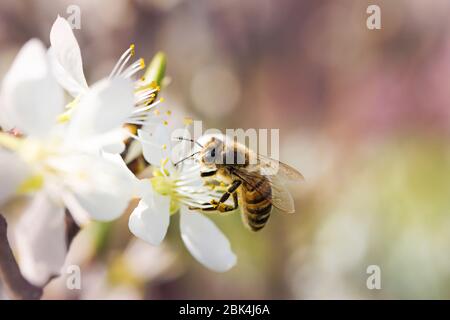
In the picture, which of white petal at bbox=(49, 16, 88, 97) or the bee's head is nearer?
white petal at bbox=(49, 16, 88, 97)

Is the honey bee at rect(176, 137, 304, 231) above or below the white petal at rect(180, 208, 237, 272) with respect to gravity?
above

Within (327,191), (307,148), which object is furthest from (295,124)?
(327,191)

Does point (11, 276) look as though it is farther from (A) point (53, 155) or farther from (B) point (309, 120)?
(B) point (309, 120)

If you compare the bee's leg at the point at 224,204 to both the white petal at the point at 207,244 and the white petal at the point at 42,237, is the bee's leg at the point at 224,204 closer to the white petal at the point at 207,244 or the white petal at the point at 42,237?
the white petal at the point at 207,244

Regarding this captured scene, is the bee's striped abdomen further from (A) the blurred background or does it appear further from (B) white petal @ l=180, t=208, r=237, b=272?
(A) the blurred background

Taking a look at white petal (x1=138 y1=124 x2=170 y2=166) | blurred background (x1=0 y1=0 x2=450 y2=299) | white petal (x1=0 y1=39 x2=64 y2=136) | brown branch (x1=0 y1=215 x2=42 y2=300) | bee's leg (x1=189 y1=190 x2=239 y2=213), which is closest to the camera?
white petal (x1=0 y1=39 x2=64 y2=136)

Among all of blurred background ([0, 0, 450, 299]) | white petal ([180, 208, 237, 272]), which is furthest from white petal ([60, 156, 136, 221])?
blurred background ([0, 0, 450, 299])

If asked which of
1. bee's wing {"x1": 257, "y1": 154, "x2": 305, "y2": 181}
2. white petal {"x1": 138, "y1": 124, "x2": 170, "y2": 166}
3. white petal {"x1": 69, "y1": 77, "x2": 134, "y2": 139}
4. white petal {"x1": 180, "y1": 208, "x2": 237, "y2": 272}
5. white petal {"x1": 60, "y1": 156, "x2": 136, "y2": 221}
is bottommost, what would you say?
white petal {"x1": 180, "y1": 208, "x2": 237, "y2": 272}
